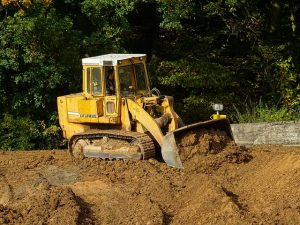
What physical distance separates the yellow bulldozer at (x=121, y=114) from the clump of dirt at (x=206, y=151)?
30 centimetres

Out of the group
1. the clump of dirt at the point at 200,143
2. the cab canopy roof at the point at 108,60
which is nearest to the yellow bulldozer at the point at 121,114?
the cab canopy roof at the point at 108,60

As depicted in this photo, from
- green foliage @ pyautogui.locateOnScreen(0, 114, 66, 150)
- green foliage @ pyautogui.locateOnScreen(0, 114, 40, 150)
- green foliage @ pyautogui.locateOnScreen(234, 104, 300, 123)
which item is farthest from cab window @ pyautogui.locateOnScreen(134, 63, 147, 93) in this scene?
green foliage @ pyautogui.locateOnScreen(0, 114, 40, 150)

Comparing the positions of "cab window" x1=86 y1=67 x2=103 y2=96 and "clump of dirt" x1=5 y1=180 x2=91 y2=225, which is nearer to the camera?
"clump of dirt" x1=5 y1=180 x2=91 y2=225

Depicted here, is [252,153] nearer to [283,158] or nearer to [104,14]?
[283,158]

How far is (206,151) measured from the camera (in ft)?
41.1

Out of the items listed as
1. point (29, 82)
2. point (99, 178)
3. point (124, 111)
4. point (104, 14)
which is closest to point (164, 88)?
point (104, 14)

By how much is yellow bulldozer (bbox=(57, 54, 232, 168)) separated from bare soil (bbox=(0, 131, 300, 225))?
32cm

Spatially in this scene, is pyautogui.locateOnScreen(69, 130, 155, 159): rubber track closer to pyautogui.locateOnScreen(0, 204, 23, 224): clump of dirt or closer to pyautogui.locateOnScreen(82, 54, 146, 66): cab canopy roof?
pyautogui.locateOnScreen(82, 54, 146, 66): cab canopy roof

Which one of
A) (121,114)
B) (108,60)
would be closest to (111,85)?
(108,60)

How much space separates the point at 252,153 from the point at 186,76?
22.6ft

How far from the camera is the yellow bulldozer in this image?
43.2ft

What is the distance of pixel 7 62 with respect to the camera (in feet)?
58.4

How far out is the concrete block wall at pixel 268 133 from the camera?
1609cm

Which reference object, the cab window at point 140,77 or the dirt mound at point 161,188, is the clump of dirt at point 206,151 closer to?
the dirt mound at point 161,188
